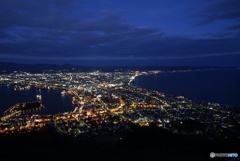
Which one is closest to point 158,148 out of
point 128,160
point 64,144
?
point 128,160

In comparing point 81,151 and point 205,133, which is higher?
point 81,151

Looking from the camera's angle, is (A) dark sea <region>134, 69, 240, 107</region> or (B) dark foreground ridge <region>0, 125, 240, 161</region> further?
(A) dark sea <region>134, 69, 240, 107</region>

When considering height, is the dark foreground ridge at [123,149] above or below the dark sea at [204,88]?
above

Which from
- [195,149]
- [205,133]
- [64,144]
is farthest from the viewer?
[205,133]

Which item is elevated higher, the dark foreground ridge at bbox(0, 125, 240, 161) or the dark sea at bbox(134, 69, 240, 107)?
the dark foreground ridge at bbox(0, 125, 240, 161)

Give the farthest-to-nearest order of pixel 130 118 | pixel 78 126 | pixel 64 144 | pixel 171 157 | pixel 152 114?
pixel 152 114 < pixel 130 118 < pixel 78 126 < pixel 64 144 < pixel 171 157

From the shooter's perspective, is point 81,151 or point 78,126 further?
point 78,126

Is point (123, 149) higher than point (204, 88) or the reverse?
higher

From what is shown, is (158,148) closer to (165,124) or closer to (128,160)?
(128,160)

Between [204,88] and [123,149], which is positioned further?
[204,88]

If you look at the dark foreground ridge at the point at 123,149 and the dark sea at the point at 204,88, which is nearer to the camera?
the dark foreground ridge at the point at 123,149
